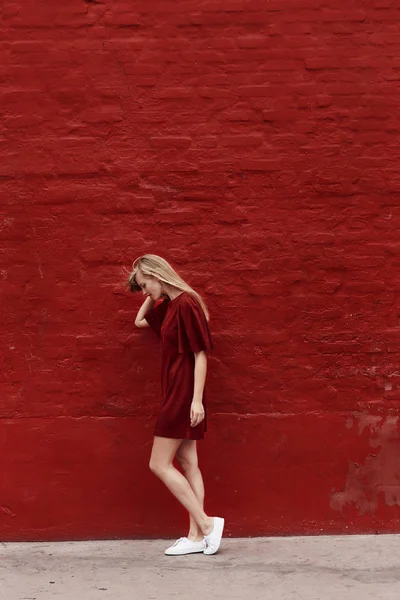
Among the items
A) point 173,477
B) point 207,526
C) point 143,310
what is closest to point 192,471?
point 173,477

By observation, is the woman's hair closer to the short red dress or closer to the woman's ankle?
the short red dress

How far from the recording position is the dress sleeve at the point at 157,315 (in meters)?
6.70

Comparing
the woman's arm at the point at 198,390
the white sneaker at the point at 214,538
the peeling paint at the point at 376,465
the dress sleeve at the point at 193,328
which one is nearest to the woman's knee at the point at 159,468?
the woman's arm at the point at 198,390

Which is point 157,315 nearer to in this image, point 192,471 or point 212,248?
point 212,248

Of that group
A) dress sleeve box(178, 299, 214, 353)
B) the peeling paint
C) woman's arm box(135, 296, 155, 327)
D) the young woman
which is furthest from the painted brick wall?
dress sleeve box(178, 299, 214, 353)

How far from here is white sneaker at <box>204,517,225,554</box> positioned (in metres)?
6.49

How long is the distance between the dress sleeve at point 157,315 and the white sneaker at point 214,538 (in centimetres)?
136

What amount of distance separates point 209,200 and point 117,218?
0.65 m

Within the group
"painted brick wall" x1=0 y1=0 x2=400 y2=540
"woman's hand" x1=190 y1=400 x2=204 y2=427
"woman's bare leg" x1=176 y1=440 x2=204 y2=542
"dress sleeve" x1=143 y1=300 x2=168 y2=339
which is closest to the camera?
"woman's hand" x1=190 y1=400 x2=204 y2=427

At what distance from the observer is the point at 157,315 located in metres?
6.71

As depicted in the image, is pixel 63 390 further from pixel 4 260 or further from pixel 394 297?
pixel 394 297

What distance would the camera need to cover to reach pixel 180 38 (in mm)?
6855

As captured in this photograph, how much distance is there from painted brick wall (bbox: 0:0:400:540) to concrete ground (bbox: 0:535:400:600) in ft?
0.74

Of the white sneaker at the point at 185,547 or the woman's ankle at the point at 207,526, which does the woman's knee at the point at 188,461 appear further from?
the white sneaker at the point at 185,547
